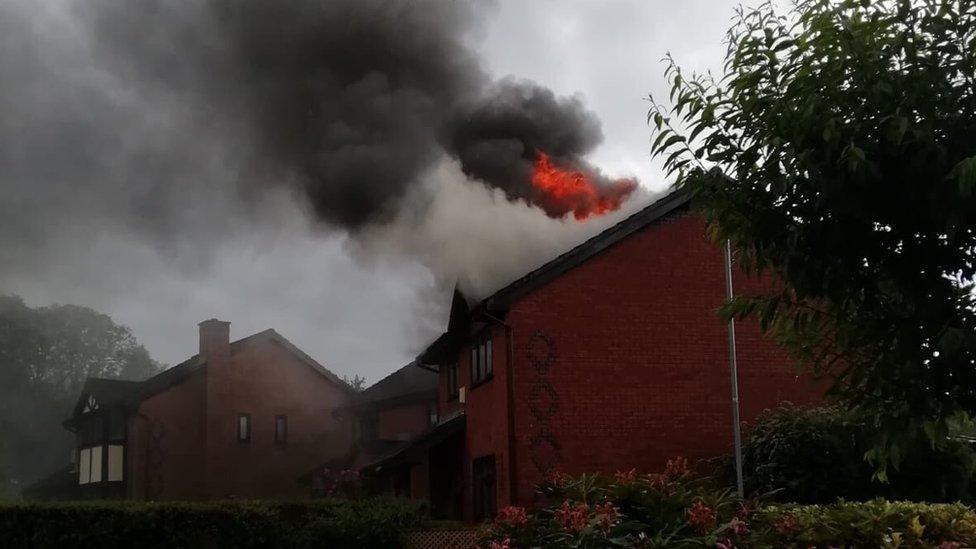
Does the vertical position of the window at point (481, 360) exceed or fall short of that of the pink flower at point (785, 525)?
it exceeds it

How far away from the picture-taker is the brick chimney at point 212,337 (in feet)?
133

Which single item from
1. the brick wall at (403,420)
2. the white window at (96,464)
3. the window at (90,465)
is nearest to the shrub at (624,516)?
the brick wall at (403,420)

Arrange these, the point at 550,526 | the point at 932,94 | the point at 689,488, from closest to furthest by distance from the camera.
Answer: the point at 932,94
the point at 550,526
the point at 689,488

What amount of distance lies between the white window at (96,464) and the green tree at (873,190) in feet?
127

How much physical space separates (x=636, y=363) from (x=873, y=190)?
13749 mm

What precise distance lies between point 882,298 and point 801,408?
12.8 metres

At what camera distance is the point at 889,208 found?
6.79 metres

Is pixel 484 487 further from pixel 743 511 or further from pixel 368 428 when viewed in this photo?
pixel 368 428

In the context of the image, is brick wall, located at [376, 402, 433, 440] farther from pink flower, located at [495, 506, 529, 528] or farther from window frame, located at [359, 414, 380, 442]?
pink flower, located at [495, 506, 529, 528]

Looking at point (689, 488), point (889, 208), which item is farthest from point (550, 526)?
point (889, 208)

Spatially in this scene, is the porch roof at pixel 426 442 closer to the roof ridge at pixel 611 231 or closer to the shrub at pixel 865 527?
the roof ridge at pixel 611 231

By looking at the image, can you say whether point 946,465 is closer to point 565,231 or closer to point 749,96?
point 565,231

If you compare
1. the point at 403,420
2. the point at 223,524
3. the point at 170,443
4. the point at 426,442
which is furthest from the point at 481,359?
the point at 170,443

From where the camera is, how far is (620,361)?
20.2 meters
